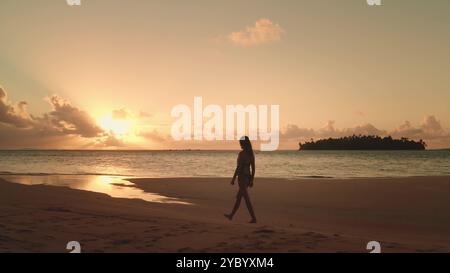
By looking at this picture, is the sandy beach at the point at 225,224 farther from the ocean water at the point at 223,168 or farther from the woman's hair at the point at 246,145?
the ocean water at the point at 223,168

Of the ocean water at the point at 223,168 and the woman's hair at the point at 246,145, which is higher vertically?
the woman's hair at the point at 246,145

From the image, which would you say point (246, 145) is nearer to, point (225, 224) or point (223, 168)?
point (225, 224)

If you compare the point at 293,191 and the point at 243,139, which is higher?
the point at 243,139

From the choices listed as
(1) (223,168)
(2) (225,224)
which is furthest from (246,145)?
(1) (223,168)

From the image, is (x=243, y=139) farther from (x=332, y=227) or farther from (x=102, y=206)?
(x=102, y=206)

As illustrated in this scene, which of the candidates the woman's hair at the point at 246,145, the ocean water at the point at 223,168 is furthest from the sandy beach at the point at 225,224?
the ocean water at the point at 223,168

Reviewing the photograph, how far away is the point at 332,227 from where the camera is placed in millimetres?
11680

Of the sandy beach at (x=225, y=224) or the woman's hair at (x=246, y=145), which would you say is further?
the woman's hair at (x=246, y=145)

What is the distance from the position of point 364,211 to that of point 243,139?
20.7 ft

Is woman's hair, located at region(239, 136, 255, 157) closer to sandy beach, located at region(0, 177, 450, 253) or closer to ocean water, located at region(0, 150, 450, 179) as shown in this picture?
sandy beach, located at region(0, 177, 450, 253)

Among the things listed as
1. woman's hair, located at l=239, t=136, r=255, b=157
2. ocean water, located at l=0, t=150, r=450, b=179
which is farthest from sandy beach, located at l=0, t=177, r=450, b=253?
ocean water, located at l=0, t=150, r=450, b=179

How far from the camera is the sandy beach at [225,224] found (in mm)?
8500
